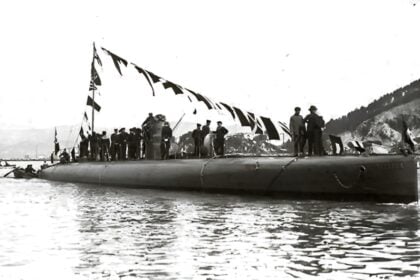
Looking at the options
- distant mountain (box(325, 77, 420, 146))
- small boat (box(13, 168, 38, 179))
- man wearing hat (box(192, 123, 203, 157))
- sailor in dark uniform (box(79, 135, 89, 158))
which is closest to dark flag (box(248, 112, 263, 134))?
man wearing hat (box(192, 123, 203, 157))

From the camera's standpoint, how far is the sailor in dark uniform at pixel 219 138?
1146 inches

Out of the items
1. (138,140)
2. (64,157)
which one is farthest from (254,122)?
(64,157)

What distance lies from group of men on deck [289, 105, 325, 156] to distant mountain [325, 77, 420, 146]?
94.5 meters

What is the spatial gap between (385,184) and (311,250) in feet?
30.5

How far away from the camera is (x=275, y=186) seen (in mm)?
22625

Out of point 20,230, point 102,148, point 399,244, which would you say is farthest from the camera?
point 102,148

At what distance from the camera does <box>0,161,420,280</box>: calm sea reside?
9.77m

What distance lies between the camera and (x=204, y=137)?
3048 cm

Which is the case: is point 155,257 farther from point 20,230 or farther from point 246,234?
point 20,230

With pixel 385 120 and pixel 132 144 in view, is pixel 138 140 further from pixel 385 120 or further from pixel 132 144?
pixel 385 120

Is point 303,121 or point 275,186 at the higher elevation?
point 303,121

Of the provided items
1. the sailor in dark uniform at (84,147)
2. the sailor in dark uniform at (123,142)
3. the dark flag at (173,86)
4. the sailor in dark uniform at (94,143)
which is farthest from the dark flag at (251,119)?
the sailor in dark uniform at (84,147)

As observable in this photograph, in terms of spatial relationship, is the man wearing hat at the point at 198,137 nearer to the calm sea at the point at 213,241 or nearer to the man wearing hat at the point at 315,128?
the man wearing hat at the point at 315,128

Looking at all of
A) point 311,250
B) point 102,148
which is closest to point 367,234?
point 311,250
